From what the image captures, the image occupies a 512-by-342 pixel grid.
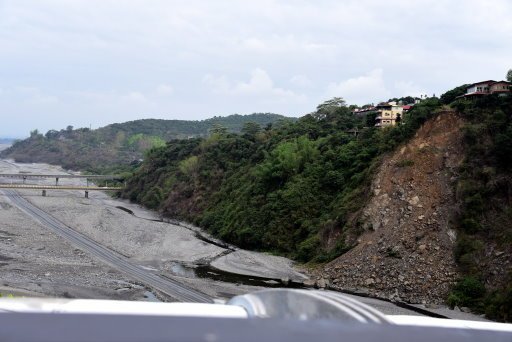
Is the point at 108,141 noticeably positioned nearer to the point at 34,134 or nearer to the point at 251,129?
the point at 34,134

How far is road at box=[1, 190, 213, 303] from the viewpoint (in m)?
22.7

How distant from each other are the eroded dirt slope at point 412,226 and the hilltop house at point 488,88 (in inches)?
94.8

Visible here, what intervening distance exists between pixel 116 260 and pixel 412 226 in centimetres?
1855

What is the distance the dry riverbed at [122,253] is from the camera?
894 inches

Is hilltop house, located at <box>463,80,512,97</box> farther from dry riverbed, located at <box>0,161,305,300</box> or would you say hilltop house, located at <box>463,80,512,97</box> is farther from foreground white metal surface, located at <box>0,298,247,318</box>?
foreground white metal surface, located at <box>0,298,247,318</box>

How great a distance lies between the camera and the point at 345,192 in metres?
32.8

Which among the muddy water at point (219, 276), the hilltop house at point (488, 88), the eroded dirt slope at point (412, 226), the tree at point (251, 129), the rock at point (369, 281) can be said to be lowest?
A: the muddy water at point (219, 276)

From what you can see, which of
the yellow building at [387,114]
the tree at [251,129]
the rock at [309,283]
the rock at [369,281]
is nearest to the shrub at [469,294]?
the rock at [369,281]

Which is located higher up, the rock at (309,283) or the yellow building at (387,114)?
the yellow building at (387,114)

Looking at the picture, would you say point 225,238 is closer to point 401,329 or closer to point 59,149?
point 401,329

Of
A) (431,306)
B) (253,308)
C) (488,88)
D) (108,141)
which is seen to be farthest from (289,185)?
(108,141)

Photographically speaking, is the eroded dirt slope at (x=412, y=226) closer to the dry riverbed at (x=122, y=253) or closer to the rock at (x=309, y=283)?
the rock at (x=309, y=283)

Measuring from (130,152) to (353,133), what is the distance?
97.3 meters

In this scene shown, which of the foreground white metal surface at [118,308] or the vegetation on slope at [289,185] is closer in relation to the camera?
the foreground white metal surface at [118,308]
